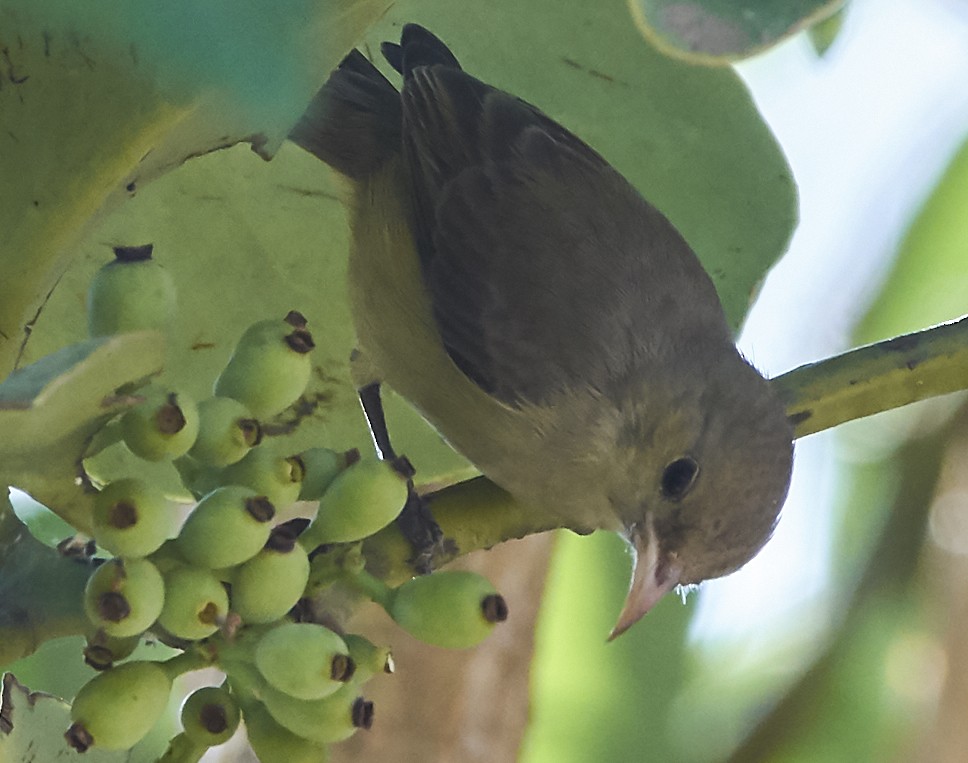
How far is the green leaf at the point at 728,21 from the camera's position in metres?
0.78

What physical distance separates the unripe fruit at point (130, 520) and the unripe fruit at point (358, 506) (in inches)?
5.8

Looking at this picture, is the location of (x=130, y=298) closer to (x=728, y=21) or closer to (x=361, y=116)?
(x=728, y=21)

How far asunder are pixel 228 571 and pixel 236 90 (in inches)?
22.8

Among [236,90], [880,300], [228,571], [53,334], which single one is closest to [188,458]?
[228,571]

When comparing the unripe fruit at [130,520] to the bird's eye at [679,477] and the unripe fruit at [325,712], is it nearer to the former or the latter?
the unripe fruit at [325,712]

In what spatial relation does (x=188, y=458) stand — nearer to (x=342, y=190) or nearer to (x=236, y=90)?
(x=236, y=90)

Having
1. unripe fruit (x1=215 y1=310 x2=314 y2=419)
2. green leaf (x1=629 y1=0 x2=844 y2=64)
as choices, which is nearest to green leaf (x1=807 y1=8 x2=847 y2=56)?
green leaf (x1=629 y1=0 x2=844 y2=64)

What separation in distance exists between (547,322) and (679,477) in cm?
36

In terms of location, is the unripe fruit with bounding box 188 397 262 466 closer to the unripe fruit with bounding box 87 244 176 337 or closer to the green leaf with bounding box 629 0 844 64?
the unripe fruit with bounding box 87 244 176 337

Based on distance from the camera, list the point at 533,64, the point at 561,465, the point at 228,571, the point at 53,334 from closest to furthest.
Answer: the point at 228,571, the point at 53,334, the point at 533,64, the point at 561,465

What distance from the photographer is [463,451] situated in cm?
175

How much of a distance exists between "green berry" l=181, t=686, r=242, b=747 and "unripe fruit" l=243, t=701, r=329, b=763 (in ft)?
0.13

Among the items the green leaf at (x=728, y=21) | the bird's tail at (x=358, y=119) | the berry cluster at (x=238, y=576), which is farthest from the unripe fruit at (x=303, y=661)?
the bird's tail at (x=358, y=119)

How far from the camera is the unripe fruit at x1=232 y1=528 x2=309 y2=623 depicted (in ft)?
2.61
